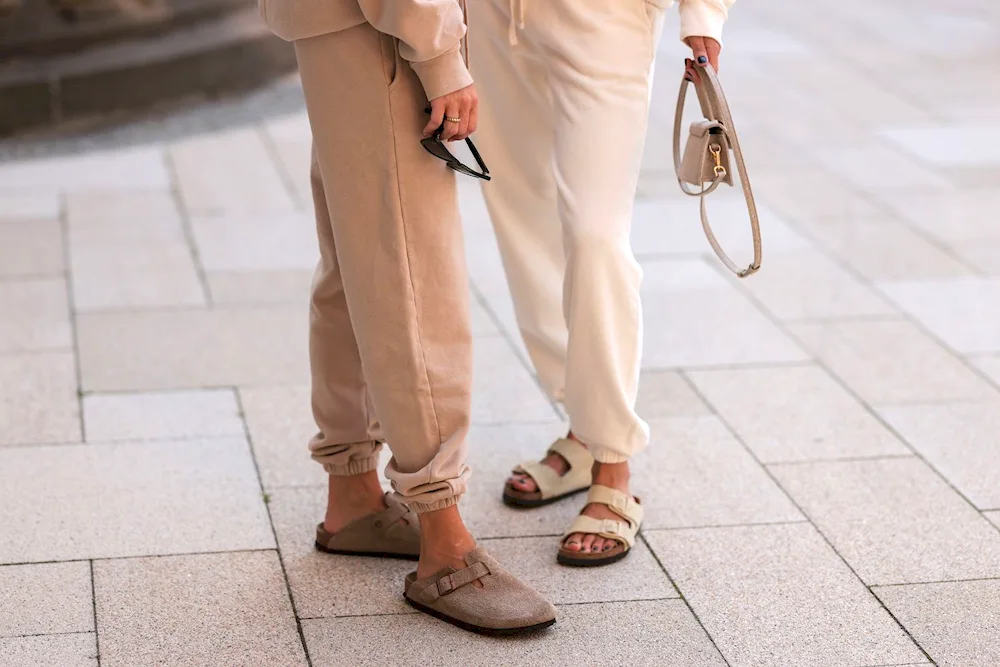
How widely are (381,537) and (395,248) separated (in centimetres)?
74

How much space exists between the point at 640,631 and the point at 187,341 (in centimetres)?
200

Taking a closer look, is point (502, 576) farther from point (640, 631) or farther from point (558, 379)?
point (558, 379)

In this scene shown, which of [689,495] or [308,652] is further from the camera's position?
[689,495]

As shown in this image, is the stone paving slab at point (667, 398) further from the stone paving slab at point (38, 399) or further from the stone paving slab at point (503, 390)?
the stone paving slab at point (38, 399)

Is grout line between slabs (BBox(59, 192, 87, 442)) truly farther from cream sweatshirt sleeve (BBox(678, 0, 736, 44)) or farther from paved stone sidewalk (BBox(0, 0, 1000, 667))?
cream sweatshirt sleeve (BBox(678, 0, 736, 44))

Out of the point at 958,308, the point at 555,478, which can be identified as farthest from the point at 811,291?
the point at 555,478

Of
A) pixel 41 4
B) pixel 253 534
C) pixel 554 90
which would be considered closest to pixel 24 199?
pixel 41 4

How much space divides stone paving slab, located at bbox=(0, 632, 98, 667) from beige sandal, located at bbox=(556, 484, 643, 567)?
3.31 feet

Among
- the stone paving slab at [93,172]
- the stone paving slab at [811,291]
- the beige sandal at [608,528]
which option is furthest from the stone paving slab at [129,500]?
the stone paving slab at [93,172]

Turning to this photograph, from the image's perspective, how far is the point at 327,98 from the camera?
8.55 feet

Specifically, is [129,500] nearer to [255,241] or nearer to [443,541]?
[443,541]

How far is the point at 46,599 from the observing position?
2.87 meters

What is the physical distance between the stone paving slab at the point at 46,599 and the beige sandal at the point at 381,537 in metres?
0.53

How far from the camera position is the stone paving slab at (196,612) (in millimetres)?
2691
